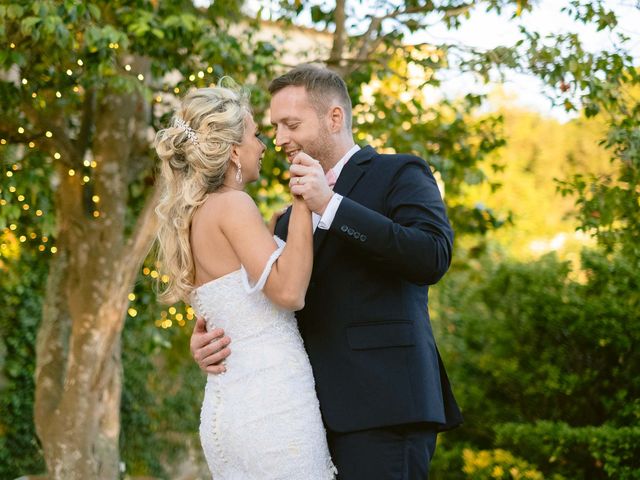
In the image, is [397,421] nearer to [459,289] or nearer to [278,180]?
[278,180]

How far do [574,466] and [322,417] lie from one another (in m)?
3.74

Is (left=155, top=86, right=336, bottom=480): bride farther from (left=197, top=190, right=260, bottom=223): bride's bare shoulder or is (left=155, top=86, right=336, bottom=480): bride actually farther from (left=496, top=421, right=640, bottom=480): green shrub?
(left=496, top=421, right=640, bottom=480): green shrub

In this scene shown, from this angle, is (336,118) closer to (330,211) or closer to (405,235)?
(330,211)

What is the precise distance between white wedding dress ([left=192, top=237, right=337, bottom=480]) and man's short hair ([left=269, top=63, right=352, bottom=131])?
58cm

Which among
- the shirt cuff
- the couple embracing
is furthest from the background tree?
the shirt cuff

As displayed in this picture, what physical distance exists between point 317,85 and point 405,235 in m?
0.74

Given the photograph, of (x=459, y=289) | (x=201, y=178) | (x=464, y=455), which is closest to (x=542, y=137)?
(x=459, y=289)

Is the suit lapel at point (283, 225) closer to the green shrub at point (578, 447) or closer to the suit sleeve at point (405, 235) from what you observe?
the suit sleeve at point (405, 235)

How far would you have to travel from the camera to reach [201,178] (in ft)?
8.91

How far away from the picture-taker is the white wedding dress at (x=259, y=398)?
2525 mm

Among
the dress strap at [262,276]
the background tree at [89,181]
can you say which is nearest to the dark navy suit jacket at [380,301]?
the dress strap at [262,276]

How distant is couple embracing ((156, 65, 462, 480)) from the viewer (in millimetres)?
2457

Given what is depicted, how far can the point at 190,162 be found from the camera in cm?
273

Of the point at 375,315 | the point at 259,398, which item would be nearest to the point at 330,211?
the point at 375,315
